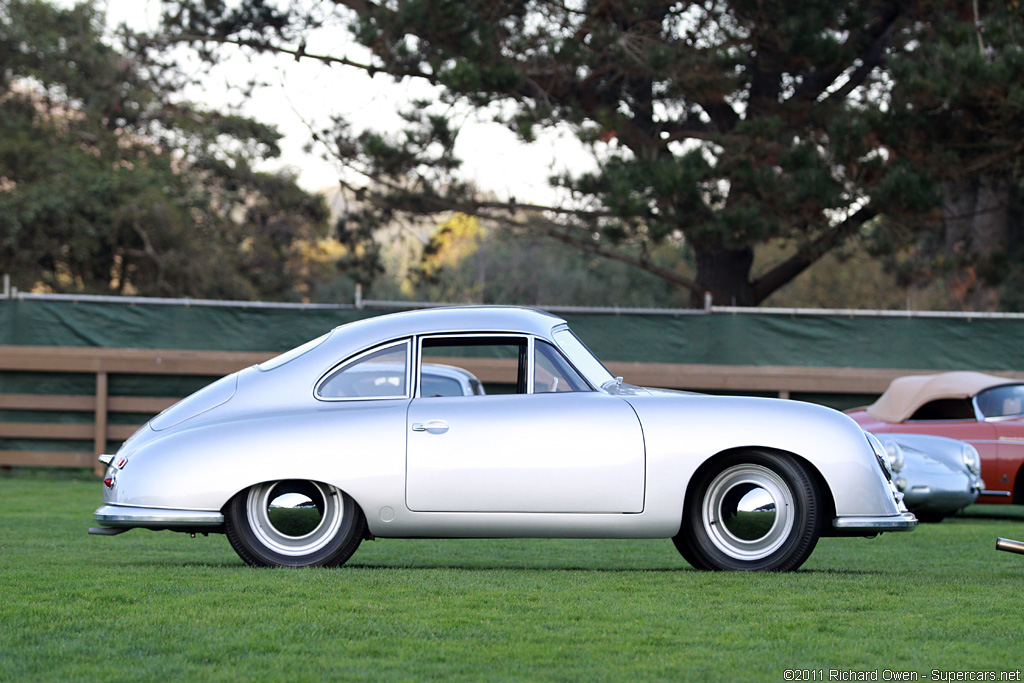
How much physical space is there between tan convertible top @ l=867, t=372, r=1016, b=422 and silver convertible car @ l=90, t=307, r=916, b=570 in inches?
252

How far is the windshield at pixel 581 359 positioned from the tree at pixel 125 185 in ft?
74.3

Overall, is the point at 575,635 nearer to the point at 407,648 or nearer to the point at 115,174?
the point at 407,648

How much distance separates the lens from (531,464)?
6.73 m

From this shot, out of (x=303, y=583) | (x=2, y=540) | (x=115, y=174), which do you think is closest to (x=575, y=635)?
(x=303, y=583)

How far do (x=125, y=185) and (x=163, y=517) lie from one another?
90.3 ft

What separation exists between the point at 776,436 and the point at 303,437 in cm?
257

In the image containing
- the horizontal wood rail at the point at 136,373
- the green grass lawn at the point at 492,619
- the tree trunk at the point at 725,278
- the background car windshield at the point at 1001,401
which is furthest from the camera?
the tree trunk at the point at 725,278

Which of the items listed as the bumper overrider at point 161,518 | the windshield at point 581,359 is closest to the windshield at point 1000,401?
the windshield at point 581,359

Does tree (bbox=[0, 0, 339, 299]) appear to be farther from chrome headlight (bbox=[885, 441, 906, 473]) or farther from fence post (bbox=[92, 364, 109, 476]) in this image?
chrome headlight (bbox=[885, 441, 906, 473])

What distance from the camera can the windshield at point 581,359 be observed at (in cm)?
707

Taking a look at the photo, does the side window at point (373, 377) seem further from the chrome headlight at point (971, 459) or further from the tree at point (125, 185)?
the tree at point (125, 185)

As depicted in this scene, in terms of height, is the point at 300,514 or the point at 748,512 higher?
the point at 748,512

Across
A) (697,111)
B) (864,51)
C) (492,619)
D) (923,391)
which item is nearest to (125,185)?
(697,111)

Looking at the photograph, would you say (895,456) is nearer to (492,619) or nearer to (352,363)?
(352,363)
